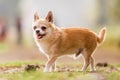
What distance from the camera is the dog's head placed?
13.2 m

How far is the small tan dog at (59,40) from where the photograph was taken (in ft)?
44.0

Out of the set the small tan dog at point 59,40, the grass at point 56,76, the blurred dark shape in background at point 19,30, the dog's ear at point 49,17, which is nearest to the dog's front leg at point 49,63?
the small tan dog at point 59,40

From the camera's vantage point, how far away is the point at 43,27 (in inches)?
523

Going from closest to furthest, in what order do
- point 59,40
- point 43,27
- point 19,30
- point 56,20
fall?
point 43,27 < point 59,40 < point 56,20 < point 19,30

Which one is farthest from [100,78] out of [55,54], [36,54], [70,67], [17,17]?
[17,17]

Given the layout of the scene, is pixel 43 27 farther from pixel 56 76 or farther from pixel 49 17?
pixel 56 76

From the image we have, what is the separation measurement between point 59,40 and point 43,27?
23.6 inches

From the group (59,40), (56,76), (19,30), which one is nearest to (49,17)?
(59,40)

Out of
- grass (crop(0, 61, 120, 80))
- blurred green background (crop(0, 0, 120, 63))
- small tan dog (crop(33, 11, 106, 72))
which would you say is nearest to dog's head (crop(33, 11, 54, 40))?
small tan dog (crop(33, 11, 106, 72))

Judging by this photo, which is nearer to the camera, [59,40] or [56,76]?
[56,76]

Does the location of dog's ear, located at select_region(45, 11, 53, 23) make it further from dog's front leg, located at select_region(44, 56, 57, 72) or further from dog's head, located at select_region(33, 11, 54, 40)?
dog's front leg, located at select_region(44, 56, 57, 72)

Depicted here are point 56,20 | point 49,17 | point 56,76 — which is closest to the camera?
point 56,76

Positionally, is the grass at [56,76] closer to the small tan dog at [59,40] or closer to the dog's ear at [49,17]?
the small tan dog at [59,40]

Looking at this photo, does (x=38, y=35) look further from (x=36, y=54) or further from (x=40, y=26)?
(x=36, y=54)
